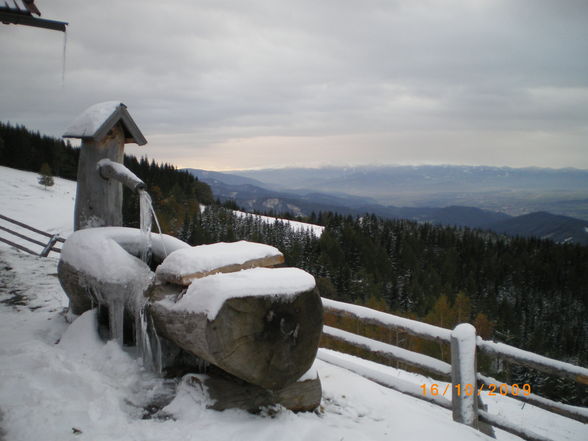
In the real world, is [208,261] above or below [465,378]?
above

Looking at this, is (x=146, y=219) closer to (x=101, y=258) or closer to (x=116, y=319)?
(x=101, y=258)

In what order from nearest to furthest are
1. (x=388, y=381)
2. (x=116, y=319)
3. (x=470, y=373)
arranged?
(x=116, y=319), (x=470, y=373), (x=388, y=381)

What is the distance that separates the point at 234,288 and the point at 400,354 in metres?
2.97

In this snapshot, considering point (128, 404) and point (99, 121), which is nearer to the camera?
point (128, 404)

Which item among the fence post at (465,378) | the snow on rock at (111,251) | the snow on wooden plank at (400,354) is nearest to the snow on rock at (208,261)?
the snow on rock at (111,251)

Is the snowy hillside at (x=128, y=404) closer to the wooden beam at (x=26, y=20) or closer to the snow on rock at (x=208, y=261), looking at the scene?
the snow on rock at (x=208, y=261)

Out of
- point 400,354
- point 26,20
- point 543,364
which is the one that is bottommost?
point 400,354

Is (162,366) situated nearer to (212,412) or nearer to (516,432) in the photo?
(212,412)

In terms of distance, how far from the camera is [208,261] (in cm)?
373

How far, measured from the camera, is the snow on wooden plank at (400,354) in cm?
469

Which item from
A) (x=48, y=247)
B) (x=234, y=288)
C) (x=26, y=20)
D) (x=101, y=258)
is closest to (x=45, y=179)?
(x=48, y=247)

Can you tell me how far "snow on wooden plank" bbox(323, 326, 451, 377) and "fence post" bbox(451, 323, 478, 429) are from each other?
29cm

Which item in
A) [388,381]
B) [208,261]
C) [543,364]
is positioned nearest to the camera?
[208,261]

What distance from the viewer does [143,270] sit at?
14.0ft
